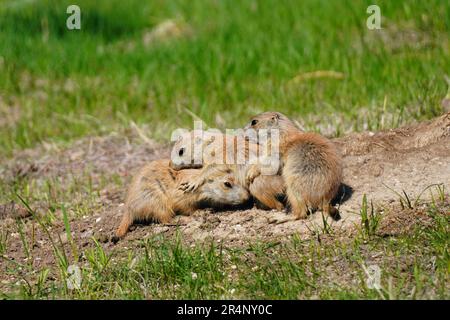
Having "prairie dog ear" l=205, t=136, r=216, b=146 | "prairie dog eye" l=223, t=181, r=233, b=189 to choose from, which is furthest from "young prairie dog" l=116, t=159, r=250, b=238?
"prairie dog ear" l=205, t=136, r=216, b=146

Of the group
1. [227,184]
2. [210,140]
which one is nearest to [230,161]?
[227,184]

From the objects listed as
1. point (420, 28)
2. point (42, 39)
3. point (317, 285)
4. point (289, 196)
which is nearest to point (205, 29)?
point (42, 39)

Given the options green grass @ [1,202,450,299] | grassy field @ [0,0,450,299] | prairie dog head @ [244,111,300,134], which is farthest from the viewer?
prairie dog head @ [244,111,300,134]

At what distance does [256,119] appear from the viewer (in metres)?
5.48

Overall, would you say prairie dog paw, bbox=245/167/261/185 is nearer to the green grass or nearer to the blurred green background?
the green grass

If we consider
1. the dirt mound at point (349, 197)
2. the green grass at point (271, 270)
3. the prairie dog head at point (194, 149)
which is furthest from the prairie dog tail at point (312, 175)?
the prairie dog head at point (194, 149)

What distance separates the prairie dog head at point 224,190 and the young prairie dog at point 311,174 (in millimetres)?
325

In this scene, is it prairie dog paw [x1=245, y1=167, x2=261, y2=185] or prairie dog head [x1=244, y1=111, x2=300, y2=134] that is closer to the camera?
prairie dog paw [x1=245, y1=167, x2=261, y2=185]

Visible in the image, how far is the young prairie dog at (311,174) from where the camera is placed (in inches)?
194

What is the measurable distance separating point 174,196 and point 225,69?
11.9ft

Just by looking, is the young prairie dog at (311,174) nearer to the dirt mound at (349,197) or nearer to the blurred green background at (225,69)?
the dirt mound at (349,197)

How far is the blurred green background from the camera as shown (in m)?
7.51

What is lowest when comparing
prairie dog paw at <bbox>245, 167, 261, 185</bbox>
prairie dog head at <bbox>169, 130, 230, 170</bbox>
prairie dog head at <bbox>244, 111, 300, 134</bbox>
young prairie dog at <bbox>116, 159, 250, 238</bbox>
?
young prairie dog at <bbox>116, 159, 250, 238</bbox>

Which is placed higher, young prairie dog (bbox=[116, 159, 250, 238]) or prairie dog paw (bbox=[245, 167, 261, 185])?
prairie dog paw (bbox=[245, 167, 261, 185])
